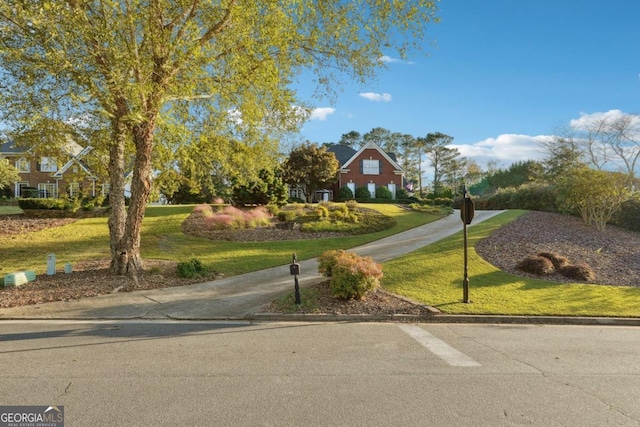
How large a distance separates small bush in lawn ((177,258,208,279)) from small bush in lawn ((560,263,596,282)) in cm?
1138

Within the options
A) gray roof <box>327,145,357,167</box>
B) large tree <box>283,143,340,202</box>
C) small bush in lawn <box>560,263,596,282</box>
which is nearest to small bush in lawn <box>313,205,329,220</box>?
small bush in lawn <box>560,263,596,282</box>

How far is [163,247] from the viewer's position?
16.0 meters

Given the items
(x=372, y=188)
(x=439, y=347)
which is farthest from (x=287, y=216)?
(x=372, y=188)

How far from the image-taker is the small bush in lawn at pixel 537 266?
476 inches

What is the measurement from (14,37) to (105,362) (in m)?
8.44

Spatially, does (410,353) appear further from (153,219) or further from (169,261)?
(153,219)

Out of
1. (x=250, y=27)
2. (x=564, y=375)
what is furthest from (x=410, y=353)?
(x=250, y=27)

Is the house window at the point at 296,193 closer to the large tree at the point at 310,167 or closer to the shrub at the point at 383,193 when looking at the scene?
the large tree at the point at 310,167

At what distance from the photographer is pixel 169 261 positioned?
13688mm

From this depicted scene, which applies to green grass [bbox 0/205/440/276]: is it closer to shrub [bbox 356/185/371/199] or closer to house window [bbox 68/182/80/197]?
house window [bbox 68/182/80/197]

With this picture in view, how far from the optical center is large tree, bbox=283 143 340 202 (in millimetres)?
35031

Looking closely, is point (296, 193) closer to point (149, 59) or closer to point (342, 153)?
point (342, 153)

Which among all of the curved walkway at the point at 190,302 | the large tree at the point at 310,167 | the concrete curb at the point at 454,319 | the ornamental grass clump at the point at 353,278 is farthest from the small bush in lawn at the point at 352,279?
the large tree at the point at 310,167

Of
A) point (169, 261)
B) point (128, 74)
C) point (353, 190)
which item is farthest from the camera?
point (353, 190)
